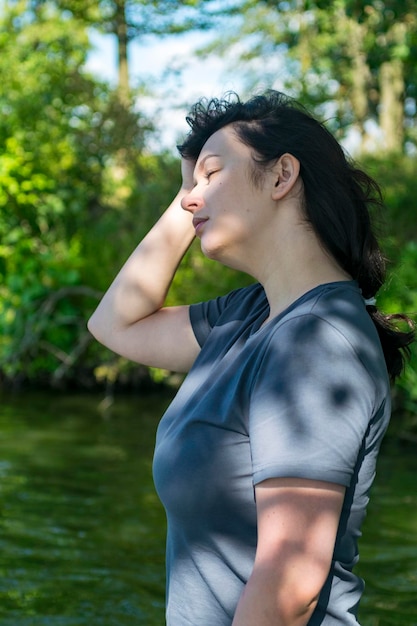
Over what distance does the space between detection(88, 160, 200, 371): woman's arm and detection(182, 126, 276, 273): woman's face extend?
42 centimetres

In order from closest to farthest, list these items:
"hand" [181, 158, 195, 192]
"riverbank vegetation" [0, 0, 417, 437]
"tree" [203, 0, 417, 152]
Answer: "hand" [181, 158, 195, 192] < "riverbank vegetation" [0, 0, 417, 437] < "tree" [203, 0, 417, 152]

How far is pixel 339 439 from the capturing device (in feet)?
4.82

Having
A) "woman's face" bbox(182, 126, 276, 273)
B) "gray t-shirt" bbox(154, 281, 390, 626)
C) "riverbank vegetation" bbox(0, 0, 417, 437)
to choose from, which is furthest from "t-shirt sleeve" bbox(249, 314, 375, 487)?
"riverbank vegetation" bbox(0, 0, 417, 437)

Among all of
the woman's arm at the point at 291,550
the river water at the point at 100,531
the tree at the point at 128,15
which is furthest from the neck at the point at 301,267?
the tree at the point at 128,15

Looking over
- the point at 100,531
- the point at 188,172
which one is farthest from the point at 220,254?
the point at 100,531

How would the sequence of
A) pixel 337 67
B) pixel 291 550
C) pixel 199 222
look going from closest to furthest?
pixel 291 550, pixel 199 222, pixel 337 67

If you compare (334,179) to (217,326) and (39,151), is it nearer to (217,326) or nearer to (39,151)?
(217,326)

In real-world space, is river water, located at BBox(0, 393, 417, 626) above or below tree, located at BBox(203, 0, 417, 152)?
below

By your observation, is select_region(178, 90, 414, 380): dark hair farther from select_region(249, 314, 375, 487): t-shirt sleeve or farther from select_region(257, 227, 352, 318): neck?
select_region(249, 314, 375, 487): t-shirt sleeve

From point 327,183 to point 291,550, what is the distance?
2.15ft

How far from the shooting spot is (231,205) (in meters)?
1.75

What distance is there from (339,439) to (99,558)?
4.06 metres

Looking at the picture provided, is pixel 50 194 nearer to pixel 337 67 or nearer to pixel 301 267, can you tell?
pixel 337 67

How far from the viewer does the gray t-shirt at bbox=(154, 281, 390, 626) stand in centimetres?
147
